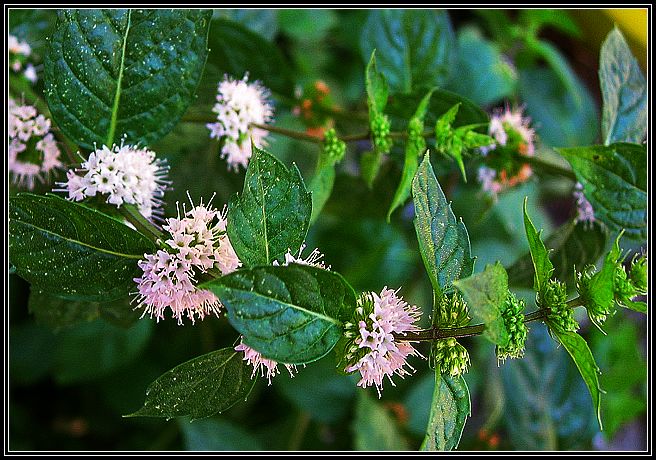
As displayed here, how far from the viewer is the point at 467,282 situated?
55cm

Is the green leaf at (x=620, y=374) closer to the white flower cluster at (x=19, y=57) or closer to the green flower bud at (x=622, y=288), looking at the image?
the green flower bud at (x=622, y=288)

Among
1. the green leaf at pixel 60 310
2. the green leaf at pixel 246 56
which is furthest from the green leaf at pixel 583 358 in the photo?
the green leaf at pixel 246 56

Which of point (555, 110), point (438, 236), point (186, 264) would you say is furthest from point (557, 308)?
point (555, 110)

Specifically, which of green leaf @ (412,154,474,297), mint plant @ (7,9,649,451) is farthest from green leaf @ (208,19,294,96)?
green leaf @ (412,154,474,297)

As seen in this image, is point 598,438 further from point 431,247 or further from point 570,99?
point 431,247

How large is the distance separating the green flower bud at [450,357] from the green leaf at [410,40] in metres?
0.71

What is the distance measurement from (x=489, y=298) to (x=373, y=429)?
2.84ft

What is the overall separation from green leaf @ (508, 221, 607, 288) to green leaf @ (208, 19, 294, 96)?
0.56 metres

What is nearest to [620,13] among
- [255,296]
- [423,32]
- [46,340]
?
[423,32]

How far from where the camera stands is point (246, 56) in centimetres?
112

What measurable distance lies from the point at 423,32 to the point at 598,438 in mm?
1139

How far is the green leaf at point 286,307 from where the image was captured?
0.55 meters

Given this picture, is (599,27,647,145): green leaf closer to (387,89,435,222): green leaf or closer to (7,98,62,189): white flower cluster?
(387,89,435,222): green leaf

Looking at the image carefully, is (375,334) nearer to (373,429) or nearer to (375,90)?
(375,90)
